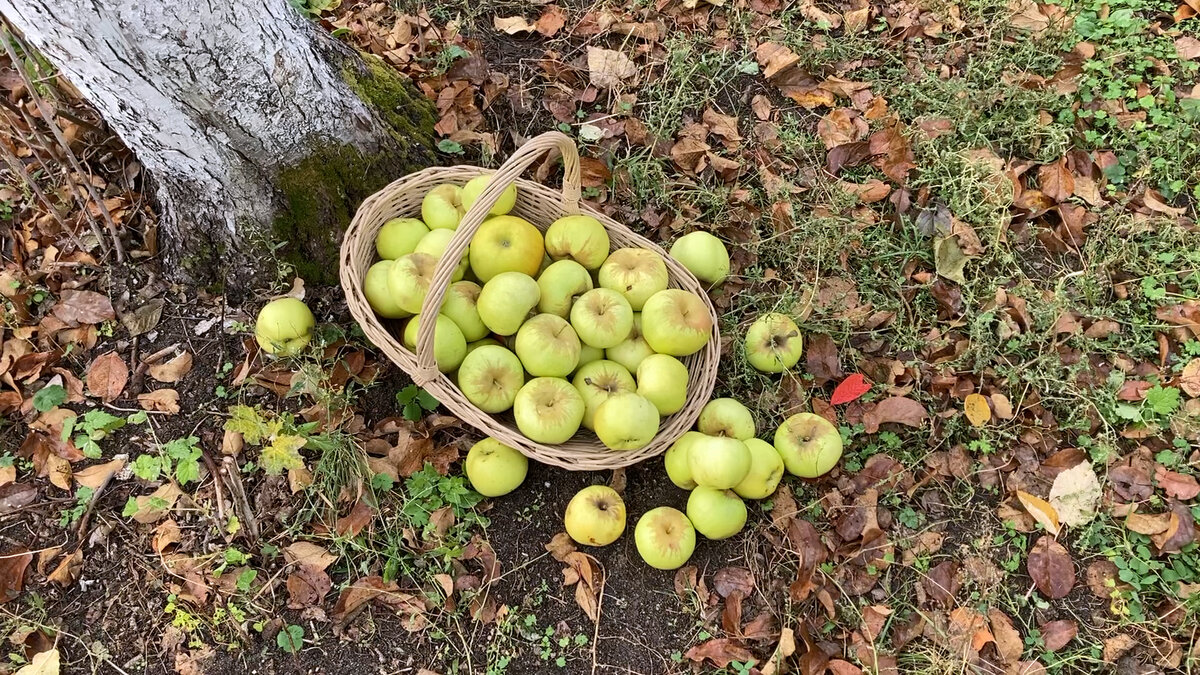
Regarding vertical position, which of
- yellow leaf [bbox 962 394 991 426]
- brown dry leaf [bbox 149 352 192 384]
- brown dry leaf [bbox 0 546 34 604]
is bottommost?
yellow leaf [bbox 962 394 991 426]

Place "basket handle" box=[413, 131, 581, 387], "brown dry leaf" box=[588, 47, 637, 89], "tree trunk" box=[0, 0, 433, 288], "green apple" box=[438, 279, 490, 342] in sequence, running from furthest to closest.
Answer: "brown dry leaf" box=[588, 47, 637, 89], "green apple" box=[438, 279, 490, 342], "basket handle" box=[413, 131, 581, 387], "tree trunk" box=[0, 0, 433, 288]

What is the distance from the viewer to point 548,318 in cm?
237

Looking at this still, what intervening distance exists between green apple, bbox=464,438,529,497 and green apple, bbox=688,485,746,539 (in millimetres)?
566

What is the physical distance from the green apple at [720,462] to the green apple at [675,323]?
0.33 metres

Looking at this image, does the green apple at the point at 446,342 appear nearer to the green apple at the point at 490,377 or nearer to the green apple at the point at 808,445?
the green apple at the point at 490,377

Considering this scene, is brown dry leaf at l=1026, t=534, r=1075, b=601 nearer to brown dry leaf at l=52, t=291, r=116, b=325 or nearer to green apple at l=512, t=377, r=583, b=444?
green apple at l=512, t=377, r=583, b=444

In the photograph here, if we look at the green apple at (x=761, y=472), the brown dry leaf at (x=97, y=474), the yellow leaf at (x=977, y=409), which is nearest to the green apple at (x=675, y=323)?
the green apple at (x=761, y=472)

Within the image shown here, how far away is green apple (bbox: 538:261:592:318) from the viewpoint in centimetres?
248

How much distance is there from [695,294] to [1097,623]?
1.63 metres

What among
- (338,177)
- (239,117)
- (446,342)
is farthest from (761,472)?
(239,117)

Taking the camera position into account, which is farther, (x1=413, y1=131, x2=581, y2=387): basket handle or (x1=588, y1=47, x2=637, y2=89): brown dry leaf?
(x1=588, y1=47, x2=637, y2=89): brown dry leaf

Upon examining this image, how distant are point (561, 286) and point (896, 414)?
127cm

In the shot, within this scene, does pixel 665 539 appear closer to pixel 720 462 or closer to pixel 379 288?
pixel 720 462

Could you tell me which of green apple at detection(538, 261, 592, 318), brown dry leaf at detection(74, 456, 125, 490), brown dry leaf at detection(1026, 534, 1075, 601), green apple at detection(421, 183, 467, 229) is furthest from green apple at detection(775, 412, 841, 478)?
brown dry leaf at detection(74, 456, 125, 490)
